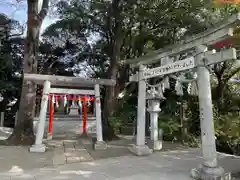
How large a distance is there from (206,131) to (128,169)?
6.43ft

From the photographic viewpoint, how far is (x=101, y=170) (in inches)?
192

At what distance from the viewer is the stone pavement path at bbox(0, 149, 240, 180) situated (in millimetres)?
4375

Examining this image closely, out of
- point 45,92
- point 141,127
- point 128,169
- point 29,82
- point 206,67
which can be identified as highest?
point 29,82

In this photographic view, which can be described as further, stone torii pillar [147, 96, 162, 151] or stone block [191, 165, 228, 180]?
stone torii pillar [147, 96, 162, 151]

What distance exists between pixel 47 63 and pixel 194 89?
1443 centimetres

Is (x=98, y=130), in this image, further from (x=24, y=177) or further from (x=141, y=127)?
(x=24, y=177)

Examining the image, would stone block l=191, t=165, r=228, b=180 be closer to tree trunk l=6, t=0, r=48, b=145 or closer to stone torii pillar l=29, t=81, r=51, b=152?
stone torii pillar l=29, t=81, r=51, b=152

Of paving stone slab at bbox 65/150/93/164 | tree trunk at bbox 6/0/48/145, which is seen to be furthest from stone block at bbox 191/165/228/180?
tree trunk at bbox 6/0/48/145

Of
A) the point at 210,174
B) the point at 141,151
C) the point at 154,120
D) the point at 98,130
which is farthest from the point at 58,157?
the point at 210,174

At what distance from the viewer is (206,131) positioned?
4254 millimetres

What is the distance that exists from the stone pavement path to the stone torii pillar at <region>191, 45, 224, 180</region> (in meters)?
0.42

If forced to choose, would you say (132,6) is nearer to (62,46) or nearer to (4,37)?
(62,46)

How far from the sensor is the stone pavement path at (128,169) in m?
4.38

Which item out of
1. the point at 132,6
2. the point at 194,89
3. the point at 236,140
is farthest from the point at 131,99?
the point at 194,89
